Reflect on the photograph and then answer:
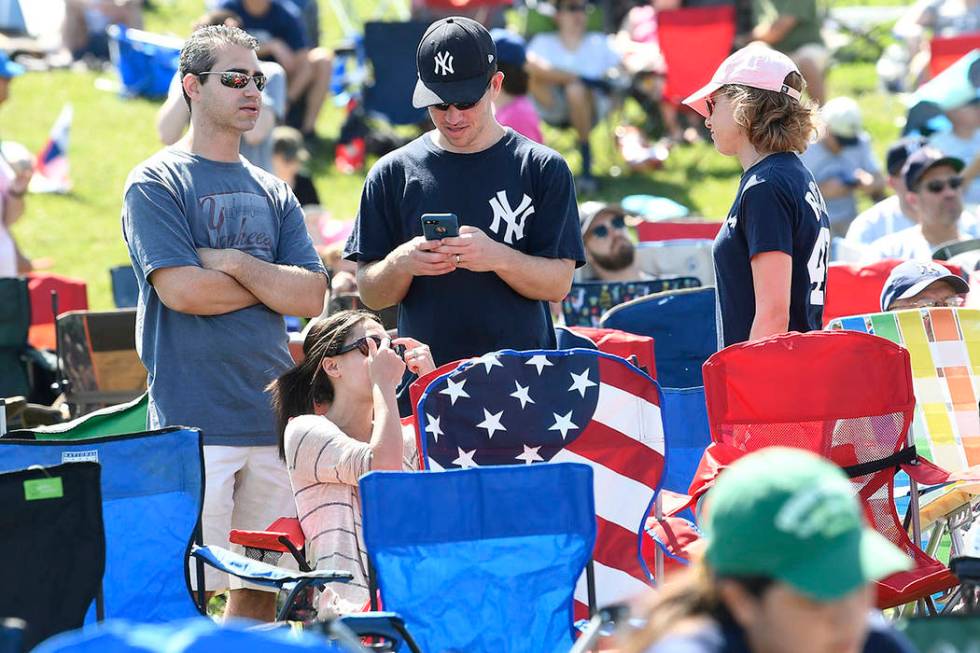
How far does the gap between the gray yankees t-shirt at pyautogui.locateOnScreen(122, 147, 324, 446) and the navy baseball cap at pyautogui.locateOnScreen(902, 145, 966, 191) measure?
13.1 feet

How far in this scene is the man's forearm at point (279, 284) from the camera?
4.93 metres

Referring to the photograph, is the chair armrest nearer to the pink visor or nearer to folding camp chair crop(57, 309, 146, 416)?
the pink visor

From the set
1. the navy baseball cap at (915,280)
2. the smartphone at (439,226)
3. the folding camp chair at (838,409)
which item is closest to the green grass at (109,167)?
the navy baseball cap at (915,280)

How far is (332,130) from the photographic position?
47.7 feet

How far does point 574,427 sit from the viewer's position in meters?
4.50

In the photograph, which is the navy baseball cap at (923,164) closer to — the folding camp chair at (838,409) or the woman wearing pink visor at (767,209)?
the woman wearing pink visor at (767,209)

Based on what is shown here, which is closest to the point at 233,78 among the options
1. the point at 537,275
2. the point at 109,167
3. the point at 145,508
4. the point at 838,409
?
the point at 537,275

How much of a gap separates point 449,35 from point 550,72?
8.08m

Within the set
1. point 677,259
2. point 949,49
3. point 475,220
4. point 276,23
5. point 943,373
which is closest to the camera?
point 475,220

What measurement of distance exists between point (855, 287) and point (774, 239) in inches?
105

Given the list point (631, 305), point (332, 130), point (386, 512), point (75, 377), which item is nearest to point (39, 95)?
point (332, 130)

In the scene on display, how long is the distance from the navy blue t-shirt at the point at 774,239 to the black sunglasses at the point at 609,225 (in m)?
3.17

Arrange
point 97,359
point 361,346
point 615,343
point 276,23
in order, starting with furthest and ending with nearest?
point 276,23 < point 97,359 < point 615,343 < point 361,346

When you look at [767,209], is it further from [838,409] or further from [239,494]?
[239,494]
